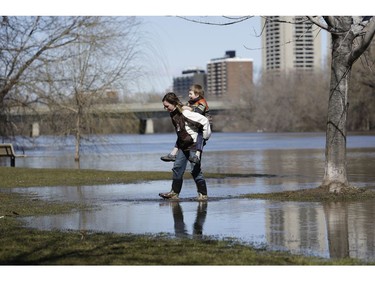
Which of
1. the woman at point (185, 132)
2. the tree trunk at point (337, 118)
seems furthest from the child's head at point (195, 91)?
the tree trunk at point (337, 118)

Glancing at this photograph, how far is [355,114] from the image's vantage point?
79.0 meters

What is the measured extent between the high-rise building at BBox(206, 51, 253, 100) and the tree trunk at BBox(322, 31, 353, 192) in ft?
288

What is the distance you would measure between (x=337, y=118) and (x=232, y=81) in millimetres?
96928

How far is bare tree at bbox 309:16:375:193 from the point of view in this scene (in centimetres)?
1459

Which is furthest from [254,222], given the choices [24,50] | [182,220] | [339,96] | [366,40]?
[24,50]

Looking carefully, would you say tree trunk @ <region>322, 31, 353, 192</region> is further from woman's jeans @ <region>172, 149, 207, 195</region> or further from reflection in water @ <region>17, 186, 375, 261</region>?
woman's jeans @ <region>172, 149, 207, 195</region>

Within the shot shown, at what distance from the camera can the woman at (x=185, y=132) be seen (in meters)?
14.1

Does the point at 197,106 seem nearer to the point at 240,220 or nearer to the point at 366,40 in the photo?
the point at 366,40

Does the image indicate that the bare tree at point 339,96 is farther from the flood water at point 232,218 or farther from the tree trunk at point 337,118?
the flood water at point 232,218

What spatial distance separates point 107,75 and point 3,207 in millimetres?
18336

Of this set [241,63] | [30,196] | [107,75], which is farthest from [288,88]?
[30,196]

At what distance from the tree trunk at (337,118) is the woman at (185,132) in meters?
2.38

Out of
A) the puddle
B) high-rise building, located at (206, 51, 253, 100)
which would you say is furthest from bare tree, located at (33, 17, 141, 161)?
high-rise building, located at (206, 51, 253, 100)

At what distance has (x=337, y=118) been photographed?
1500 centimetres
